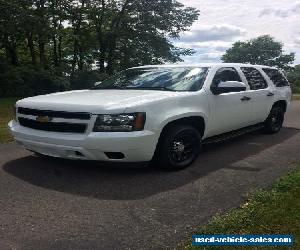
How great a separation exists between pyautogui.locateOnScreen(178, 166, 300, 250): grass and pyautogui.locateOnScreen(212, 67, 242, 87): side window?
2.35m

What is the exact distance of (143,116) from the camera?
5.02 meters

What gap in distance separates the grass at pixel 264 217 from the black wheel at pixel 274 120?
3.84 m

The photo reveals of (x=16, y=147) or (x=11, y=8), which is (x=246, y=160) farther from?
(x=11, y=8)

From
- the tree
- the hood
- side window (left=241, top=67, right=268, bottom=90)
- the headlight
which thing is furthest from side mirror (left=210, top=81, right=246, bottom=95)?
the tree

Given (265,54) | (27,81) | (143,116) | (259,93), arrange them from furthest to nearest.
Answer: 1. (265,54)
2. (27,81)
3. (259,93)
4. (143,116)

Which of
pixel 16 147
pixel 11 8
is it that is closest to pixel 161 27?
pixel 11 8

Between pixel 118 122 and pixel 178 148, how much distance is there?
3.56ft

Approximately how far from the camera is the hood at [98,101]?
4969 mm

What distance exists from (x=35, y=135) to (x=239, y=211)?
2.79 meters

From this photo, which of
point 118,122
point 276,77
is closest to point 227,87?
point 118,122

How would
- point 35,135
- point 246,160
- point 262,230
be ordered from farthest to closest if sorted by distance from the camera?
1. point 246,160
2. point 35,135
3. point 262,230

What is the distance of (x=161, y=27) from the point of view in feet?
107

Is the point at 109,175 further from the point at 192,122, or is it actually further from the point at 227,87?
the point at 227,87

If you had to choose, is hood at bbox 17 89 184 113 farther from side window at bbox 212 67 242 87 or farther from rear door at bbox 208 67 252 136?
side window at bbox 212 67 242 87
